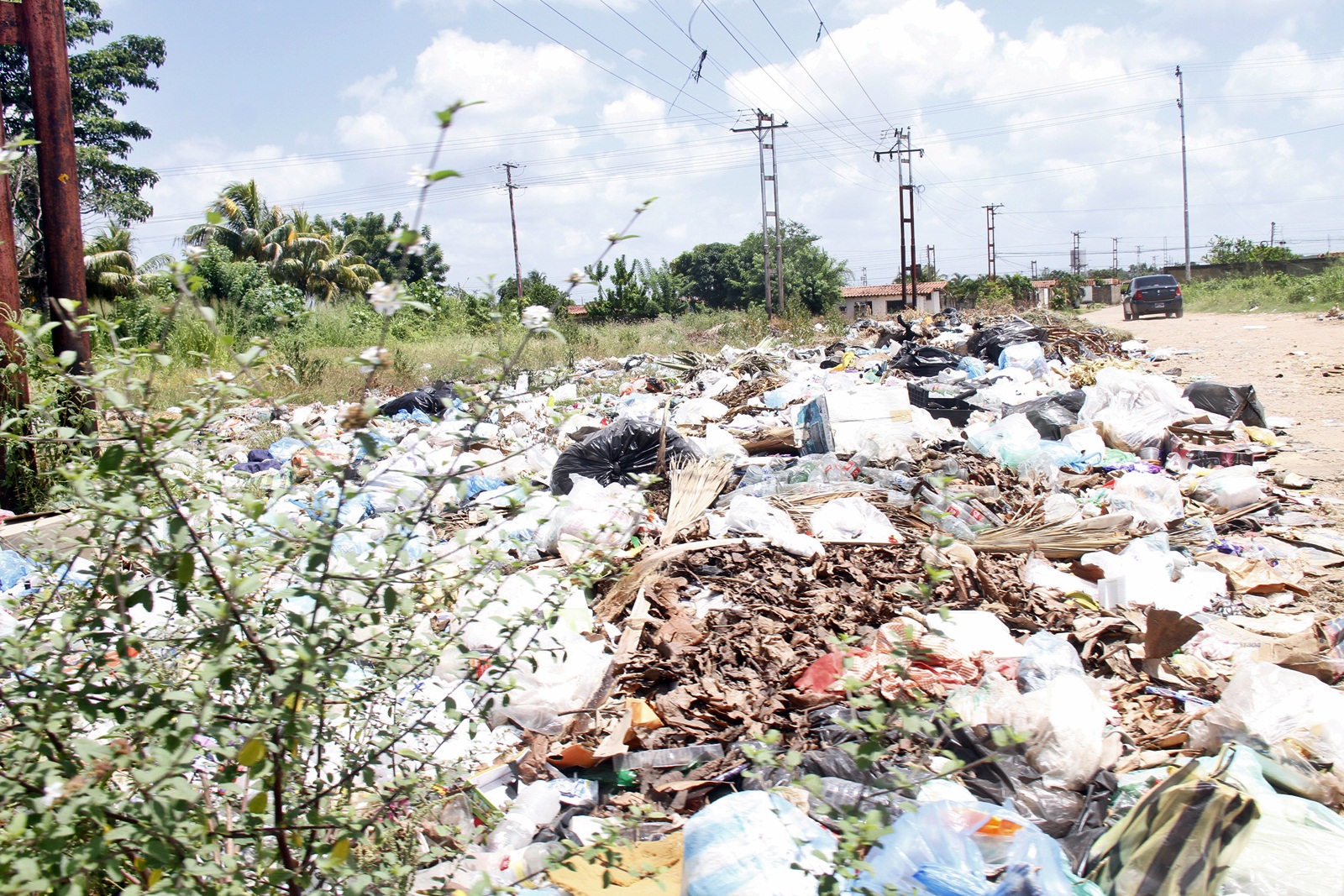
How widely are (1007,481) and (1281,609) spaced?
1683mm

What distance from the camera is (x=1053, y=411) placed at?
6699 millimetres

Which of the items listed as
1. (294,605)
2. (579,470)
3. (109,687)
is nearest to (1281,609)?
(579,470)

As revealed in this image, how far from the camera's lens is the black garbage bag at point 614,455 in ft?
17.7

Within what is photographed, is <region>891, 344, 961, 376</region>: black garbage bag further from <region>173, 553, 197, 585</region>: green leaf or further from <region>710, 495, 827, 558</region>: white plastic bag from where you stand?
<region>173, 553, 197, 585</region>: green leaf

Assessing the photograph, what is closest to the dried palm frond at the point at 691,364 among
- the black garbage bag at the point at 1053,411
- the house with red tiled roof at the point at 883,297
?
the black garbage bag at the point at 1053,411

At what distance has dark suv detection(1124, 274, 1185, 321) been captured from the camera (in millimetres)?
23531

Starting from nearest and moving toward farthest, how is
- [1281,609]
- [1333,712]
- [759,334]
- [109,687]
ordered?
[109,687] → [1333,712] → [1281,609] → [759,334]

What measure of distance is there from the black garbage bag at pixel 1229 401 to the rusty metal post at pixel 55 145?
8.19 metres

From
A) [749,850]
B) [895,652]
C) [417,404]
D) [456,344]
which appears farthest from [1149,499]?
[456,344]

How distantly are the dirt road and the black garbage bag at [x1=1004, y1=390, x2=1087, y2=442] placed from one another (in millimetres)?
1442

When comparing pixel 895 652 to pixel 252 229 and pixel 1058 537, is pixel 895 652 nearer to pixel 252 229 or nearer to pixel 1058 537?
pixel 1058 537

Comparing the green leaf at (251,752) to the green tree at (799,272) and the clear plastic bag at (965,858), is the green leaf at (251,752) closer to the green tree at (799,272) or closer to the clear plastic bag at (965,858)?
the clear plastic bag at (965,858)

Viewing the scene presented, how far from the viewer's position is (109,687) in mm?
1130

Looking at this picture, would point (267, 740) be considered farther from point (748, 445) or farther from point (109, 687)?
point (748, 445)
